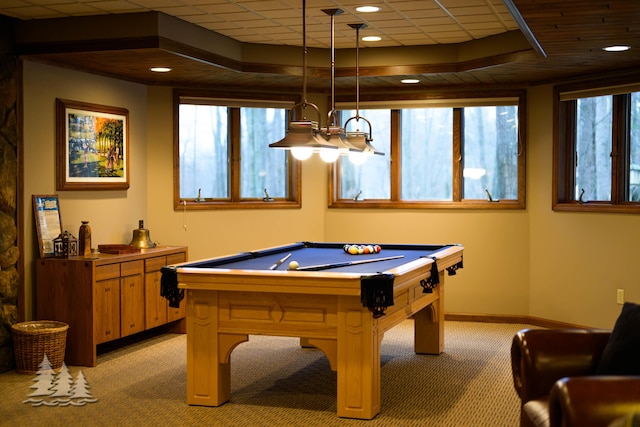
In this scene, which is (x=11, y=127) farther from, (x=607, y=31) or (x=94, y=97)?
(x=607, y=31)

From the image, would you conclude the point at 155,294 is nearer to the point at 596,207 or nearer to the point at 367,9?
the point at 367,9

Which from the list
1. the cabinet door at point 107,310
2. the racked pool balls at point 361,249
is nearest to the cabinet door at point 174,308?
the cabinet door at point 107,310

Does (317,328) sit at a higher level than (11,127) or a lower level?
lower

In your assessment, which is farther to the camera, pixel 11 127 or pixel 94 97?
pixel 94 97

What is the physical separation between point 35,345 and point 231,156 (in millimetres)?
2945

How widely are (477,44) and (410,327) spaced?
2572mm

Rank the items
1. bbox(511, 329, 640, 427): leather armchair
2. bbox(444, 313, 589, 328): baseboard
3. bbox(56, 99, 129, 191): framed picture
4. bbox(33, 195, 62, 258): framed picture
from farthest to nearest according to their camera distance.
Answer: bbox(444, 313, 589, 328): baseboard
bbox(56, 99, 129, 191): framed picture
bbox(33, 195, 62, 258): framed picture
bbox(511, 329, 640, 427): leather armchair

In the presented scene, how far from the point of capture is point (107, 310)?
5.87 metres

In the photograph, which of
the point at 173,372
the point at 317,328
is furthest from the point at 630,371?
the point at 173,372

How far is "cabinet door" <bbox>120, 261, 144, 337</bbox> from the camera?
6062mm

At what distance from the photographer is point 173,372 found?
5547 millimetres

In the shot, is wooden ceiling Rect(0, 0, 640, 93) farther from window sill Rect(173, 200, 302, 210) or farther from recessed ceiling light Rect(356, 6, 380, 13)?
window sill Rect(173, 200, 302, 210)

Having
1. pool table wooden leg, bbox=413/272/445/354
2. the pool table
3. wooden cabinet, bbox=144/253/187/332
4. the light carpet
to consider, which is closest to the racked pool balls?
pool table wooden leg, bbox=413/272/445/354

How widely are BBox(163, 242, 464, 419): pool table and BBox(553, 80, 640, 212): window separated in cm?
260
